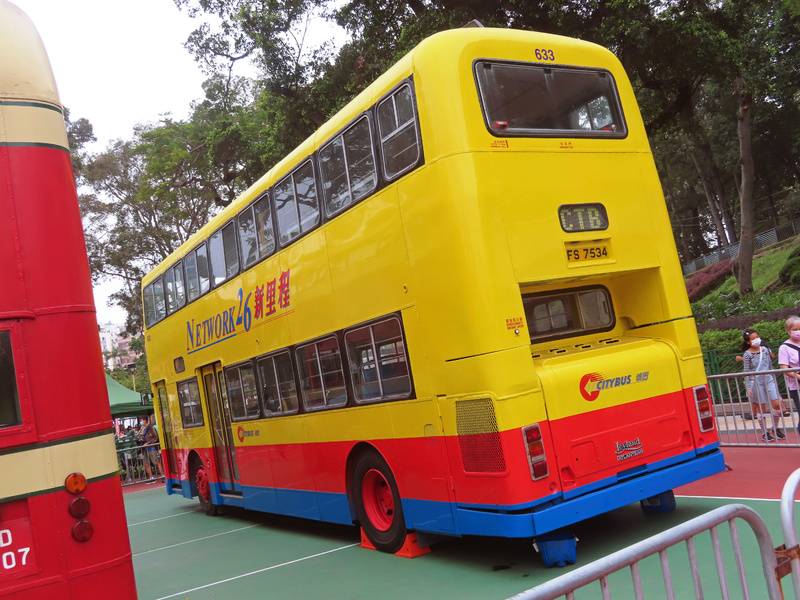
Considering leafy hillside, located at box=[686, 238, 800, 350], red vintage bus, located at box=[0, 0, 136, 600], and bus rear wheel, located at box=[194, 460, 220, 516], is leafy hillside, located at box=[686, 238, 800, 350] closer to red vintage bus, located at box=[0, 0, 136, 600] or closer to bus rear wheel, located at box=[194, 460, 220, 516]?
bus rear wheel, located at box=[194, 460, 220, 516]

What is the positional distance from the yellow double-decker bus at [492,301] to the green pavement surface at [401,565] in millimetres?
425

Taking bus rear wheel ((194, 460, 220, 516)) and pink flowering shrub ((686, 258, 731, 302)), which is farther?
pink flowering shrub ((686, 258, 731, 302))

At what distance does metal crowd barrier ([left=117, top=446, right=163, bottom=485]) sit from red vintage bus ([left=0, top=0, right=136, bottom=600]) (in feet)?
67.9

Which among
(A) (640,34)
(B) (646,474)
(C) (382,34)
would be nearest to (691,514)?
(B) (646,474)

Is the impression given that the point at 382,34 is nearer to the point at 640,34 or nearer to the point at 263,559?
the point at 640,34

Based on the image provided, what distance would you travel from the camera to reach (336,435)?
28.7ft

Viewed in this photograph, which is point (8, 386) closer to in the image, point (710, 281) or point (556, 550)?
point (556, 550)

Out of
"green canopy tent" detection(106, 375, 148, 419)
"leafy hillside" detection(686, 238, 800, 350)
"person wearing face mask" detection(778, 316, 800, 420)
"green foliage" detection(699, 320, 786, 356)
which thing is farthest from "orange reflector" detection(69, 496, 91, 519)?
"green canopy tent" detection(106, 375, 148, 419)

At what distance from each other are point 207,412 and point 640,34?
12.5 m

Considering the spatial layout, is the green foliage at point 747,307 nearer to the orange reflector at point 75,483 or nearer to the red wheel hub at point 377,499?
the red wheel hub at point 377,499

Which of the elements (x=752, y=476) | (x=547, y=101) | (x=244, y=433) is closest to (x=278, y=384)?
(x=244, y=433)

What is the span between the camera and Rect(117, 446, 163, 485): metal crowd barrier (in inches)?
955

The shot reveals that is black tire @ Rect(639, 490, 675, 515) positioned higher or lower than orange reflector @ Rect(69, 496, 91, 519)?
lower

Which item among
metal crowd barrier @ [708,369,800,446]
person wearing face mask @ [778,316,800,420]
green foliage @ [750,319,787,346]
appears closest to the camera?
metal crowd barrier @ [708,369,800,446]
